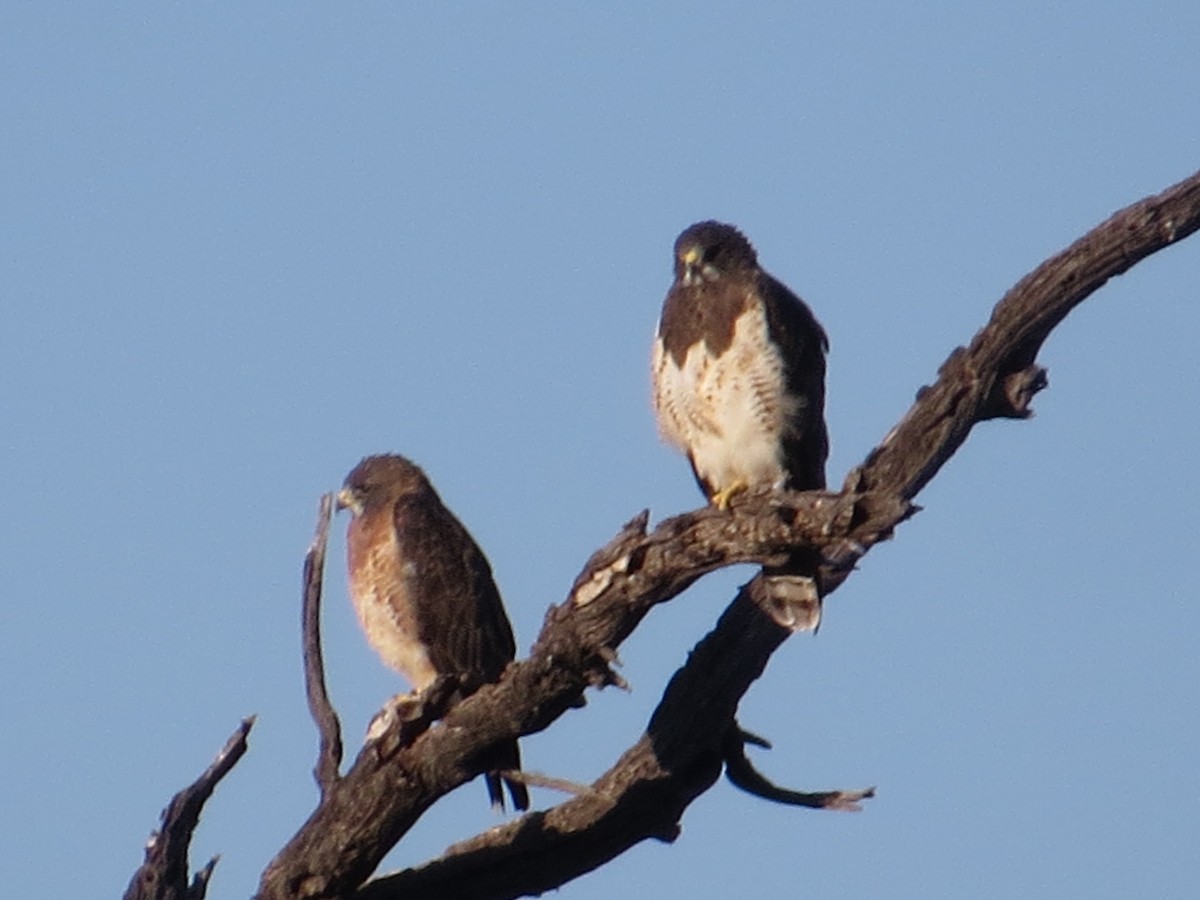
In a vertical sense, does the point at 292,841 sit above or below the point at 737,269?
below

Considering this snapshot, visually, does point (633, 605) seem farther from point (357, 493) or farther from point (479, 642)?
point (357, 493)

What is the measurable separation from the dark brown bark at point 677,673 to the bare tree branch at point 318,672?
102 millimetres

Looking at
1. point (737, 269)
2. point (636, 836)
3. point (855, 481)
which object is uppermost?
point (737, 269)

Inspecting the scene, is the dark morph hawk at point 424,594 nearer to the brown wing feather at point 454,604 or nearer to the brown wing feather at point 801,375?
the brown wing feather at point 454,604

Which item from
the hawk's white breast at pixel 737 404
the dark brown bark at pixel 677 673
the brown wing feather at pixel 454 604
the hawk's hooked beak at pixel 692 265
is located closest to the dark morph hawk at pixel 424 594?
the brown wing feather at pixel 454 604

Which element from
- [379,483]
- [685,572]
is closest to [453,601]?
[379,483]

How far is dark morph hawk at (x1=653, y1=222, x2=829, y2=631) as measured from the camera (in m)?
8.50

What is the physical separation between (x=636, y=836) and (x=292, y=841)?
1.37m

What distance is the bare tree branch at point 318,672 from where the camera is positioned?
781 cm

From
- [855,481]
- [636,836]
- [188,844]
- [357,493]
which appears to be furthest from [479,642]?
[855,481]

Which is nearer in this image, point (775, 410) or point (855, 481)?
point (855, 481)

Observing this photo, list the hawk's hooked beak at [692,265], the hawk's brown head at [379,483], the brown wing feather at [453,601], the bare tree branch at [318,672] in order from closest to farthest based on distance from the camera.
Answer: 1. the bare tree branch at [318,672]
2. the hawk's hooked beak at [692,265]
3. the brown wing feather at [453,601]
4. the hawk's brown head at [379,483]

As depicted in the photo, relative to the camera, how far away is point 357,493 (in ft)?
35.3

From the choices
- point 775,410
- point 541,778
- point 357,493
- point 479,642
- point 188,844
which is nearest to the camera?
point 188,844
